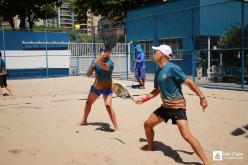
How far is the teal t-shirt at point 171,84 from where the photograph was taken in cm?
517

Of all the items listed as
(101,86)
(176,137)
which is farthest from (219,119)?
(101,86)

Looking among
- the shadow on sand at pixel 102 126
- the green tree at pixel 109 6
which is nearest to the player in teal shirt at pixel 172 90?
the shadow on sand at pixel 102 126

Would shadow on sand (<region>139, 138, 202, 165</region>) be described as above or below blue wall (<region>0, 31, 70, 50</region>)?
below

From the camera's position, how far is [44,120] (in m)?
8.76

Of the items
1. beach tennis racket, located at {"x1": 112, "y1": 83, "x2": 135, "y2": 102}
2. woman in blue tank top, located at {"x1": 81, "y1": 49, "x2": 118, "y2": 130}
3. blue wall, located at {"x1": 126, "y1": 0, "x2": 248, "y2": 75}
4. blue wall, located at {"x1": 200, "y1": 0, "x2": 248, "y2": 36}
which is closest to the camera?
beach tennis racket, located at {"x1": 112, "y1": 83, "x2": 135, "y2": 102}

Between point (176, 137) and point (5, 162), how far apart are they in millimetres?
2972

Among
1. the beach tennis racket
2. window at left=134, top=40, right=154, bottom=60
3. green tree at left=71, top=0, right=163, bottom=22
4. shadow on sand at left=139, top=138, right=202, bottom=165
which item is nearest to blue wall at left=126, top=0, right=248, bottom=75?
window at left=134, top=40, right=154, bottom=60

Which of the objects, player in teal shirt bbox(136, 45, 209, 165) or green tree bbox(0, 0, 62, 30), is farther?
green tree bbox(0, 0, 62, 30)

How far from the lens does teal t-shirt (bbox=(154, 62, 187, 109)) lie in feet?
17.0

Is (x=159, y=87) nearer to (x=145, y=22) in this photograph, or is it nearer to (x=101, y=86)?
(x=101, y=86)

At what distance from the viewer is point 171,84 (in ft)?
17.1

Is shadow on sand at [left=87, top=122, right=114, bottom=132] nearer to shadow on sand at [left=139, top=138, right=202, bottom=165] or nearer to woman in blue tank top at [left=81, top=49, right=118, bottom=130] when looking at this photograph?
woman in blue tank top at [left=81, top=49, right=118, bottom=130]

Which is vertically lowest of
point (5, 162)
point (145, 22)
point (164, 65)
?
point (5, 162)

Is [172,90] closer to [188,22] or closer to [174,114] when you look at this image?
[174,114]
